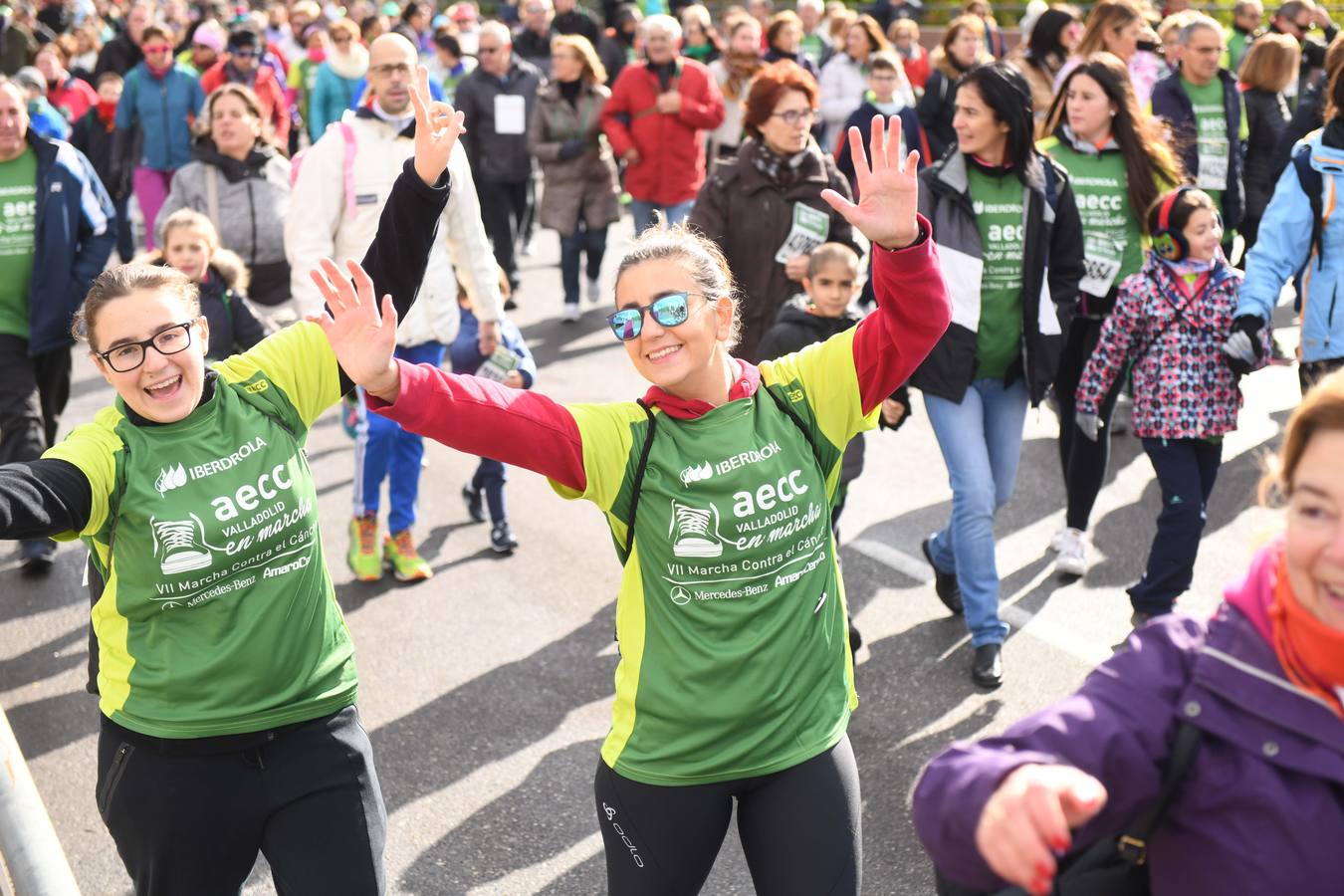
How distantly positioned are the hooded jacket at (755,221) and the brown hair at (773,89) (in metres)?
0.12

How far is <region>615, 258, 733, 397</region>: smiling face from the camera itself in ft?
10.4

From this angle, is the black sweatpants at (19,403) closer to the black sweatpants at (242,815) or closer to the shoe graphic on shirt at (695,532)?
the black sweatpants at (242,815)

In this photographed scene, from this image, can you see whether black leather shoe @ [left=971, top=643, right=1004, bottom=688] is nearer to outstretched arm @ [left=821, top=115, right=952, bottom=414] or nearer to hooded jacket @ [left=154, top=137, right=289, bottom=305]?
outstretched arm @ [left=821, top=115, right=952, bottom=414]

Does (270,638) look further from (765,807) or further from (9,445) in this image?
(9,445)

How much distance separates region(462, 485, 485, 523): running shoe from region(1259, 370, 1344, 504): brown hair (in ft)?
18.8

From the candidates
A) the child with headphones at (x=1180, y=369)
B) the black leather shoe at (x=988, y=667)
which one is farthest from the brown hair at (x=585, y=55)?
the black leather shoe at (x=988, y=667)

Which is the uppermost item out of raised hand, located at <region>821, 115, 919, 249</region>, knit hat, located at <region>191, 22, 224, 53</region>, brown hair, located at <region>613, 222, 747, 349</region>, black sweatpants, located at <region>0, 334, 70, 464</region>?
raised hand, located at <region>821, 115, 919, 249</region>

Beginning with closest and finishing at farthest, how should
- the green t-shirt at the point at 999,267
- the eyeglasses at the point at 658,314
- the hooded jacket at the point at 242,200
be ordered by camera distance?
1. the eyeglasses at the point at 658,314
2. the green t-shirt at the point at 999,267
3. the hooded jacket at the point at 242,200

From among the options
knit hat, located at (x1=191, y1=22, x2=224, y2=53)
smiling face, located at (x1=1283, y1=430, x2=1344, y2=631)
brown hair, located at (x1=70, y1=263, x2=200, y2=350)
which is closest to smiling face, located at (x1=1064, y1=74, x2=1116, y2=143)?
brown hair, located at (x1=70, y1=263, x2=200, y2=350)

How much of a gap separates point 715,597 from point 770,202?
3.62 metres

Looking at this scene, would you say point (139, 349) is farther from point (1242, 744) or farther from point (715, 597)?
point (1242, 744)

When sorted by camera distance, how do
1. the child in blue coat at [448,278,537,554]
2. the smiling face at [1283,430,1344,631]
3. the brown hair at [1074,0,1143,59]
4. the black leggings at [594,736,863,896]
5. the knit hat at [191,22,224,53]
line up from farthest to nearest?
1. the knit hat at [191,22,224,53]
2. the brown hair at [1074,0,1143,59]
3. the child in blue coat at [448,278,537,554]
4. the black leggings at [594,736,863,896]
5. the smiling face at [1283,430,1344,631]

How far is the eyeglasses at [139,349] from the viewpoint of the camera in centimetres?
335

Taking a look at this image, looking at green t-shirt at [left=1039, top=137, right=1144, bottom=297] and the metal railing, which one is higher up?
green t-shirt at [left=1039, top=137, right=1144, bottom=297]
